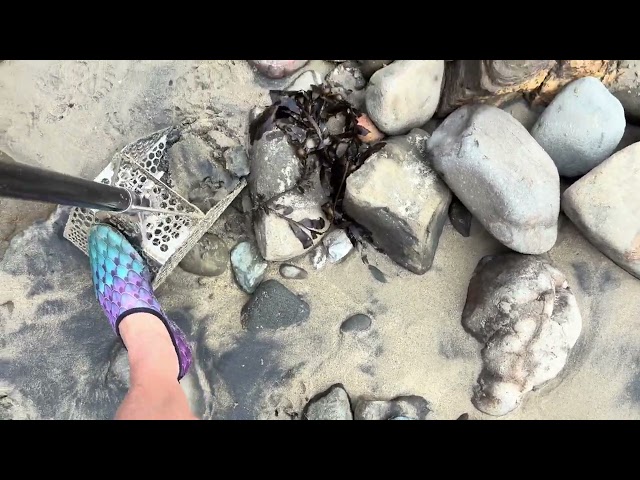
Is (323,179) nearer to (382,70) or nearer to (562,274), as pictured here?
(382,70)

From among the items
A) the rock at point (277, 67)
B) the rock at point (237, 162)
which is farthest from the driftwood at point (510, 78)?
the rock at point (237, 162)

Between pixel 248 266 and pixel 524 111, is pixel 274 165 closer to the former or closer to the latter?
pixel 248 266

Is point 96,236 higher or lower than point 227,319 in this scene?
higher

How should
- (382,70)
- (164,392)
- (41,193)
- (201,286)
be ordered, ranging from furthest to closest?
(201,286)
(382,70)
(164,392)
(41,193)

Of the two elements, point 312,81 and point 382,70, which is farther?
point 312,81

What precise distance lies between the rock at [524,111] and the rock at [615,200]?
452mm

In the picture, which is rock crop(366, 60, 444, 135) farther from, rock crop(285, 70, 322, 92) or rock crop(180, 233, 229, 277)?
rock crop(180, 233, 229, 277)

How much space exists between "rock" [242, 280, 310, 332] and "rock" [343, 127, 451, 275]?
56 centimetres

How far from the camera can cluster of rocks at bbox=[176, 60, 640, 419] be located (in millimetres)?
2631

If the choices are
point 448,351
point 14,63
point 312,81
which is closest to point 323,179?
point 312,81

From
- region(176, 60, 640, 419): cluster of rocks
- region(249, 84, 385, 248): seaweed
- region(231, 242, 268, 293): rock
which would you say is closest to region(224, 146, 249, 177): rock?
region(176, 60, 640, 419): cluster of rocks

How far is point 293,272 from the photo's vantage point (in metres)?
2.92

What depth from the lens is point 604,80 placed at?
283cm

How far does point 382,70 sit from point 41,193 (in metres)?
1.80
